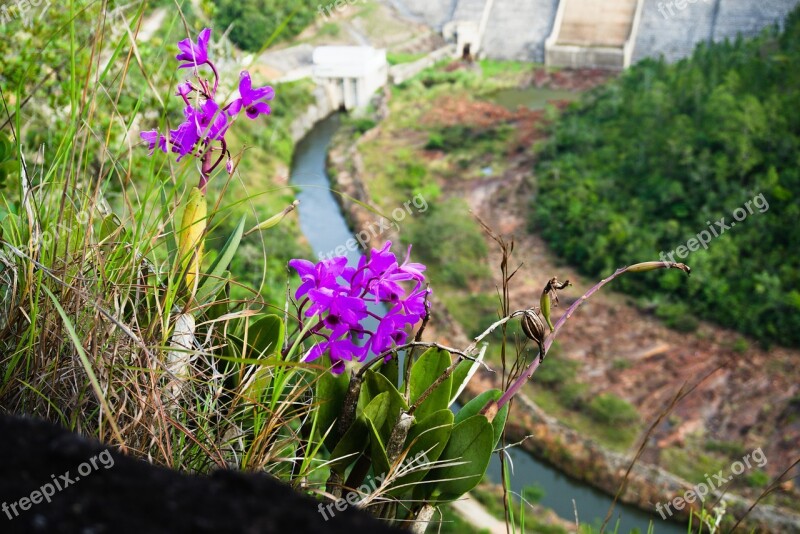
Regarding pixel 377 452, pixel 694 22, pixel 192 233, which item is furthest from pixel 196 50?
pixel 694 22

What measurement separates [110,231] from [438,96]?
711 inches

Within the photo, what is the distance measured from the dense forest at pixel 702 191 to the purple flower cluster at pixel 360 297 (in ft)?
29.2

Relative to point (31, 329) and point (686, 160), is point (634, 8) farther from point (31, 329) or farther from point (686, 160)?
point (31, 329)

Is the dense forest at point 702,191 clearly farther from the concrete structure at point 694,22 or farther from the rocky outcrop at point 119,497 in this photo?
the rocky outcrop at point 119,497

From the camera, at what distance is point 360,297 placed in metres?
1.40

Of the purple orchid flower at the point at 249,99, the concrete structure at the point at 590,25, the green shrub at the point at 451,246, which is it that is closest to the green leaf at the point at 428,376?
the purple orchid flower at the point at 249,99

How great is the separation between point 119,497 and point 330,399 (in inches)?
30.4

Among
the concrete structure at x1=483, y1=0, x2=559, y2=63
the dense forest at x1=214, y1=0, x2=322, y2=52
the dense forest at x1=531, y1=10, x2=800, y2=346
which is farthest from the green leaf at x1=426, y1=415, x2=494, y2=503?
the concrete structure at x1=483, y1=0, x2=559, y2=63

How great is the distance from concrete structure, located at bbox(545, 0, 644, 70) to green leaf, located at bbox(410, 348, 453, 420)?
20921 mm

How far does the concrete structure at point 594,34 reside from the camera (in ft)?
70.2

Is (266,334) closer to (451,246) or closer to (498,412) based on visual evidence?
(498,412)

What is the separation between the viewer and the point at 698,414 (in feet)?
31.9

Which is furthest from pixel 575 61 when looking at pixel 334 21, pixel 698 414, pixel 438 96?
pixel 698 414

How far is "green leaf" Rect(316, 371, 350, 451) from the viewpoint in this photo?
1.47 metres
